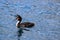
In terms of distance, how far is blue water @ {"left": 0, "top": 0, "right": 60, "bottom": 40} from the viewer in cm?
1324

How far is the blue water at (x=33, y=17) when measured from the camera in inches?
521

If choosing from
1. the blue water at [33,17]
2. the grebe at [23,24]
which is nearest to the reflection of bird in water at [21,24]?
the grebe at [23,24]

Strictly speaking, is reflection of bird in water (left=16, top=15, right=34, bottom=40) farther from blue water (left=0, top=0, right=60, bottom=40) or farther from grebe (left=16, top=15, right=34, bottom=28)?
blue water (left=0, top=0, right=60, bottom=40)

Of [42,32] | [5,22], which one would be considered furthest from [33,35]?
[5,22]

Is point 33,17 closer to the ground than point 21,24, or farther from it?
farther from it

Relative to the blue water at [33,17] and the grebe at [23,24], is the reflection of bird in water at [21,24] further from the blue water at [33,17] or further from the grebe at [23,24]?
the blue water at [33,17]

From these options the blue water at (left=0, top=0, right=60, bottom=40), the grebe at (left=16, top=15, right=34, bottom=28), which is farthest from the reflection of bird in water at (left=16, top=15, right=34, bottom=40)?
the blue water at (left=0, top=0, right=60, bottom=40)

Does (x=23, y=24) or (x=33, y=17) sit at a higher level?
(x=33, y=17)

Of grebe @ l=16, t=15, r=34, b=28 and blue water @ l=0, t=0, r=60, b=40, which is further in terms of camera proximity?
grebe @ l=16, t=15, r=34, b=28

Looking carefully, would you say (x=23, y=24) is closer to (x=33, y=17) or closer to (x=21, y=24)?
(x=21, y=24)

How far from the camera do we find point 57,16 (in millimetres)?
15750

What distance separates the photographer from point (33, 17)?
15.5 m

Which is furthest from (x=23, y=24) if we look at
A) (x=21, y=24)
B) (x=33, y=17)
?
(x=33, y=17)

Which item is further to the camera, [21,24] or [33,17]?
[33,17]
